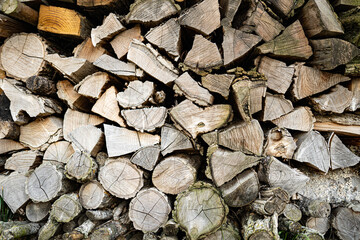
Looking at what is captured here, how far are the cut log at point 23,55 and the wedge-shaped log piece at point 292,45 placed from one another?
1967 millimetres

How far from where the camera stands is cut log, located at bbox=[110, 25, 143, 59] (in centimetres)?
196

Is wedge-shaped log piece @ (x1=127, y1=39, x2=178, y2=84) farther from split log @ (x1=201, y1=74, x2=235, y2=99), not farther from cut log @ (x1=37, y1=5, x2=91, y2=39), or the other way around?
cut log @ (x1=37, y1=5, x2=91, y2=39)

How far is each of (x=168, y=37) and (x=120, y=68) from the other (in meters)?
0.46

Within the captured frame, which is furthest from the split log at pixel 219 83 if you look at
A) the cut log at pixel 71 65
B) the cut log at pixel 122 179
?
the cut log at pixel 71 65

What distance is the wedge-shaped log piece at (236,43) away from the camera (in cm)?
181

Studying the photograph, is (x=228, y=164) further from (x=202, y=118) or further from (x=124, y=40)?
(x=124, y=40)

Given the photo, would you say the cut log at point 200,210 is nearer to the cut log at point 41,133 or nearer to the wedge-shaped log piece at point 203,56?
the wedge-shaped log piece at point 203,56

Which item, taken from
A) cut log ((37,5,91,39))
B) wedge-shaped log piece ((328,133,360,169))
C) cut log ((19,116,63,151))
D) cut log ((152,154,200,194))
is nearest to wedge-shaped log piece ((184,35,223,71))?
cut log ((152,154,200,194))

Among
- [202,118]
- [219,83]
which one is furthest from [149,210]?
[219,83]

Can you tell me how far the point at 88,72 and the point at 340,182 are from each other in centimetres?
242

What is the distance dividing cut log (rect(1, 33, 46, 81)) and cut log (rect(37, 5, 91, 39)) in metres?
0.17

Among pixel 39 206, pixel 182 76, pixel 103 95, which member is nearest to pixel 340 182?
pixel 182 76

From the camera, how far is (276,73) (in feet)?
6.26

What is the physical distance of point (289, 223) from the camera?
1792 millimetres
